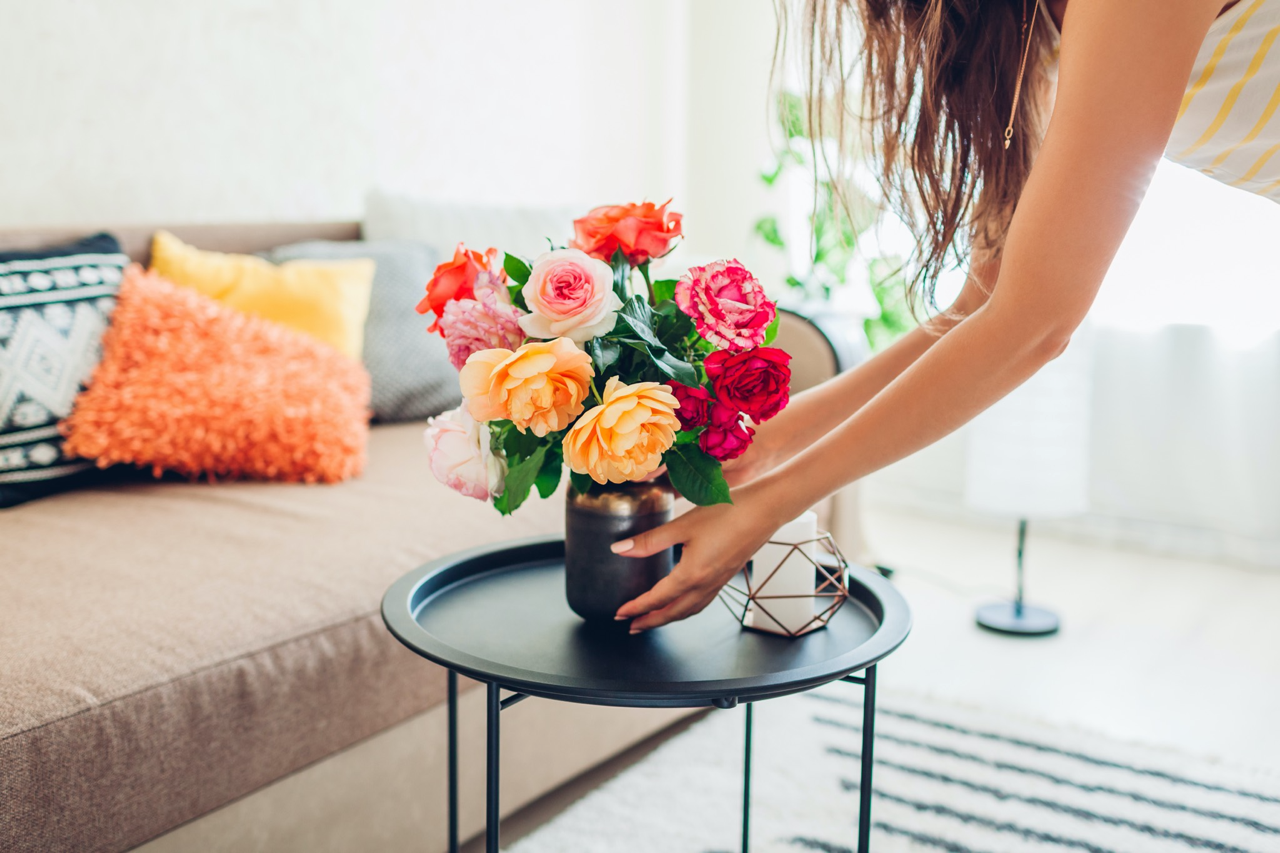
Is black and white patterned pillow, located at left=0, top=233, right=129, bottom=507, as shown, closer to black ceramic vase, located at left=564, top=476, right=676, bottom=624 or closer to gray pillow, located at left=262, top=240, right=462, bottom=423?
gray pillow, located at left=262, top=240, right=462, bottom=423

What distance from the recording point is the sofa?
36.1 inches

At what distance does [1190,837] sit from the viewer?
1.35m

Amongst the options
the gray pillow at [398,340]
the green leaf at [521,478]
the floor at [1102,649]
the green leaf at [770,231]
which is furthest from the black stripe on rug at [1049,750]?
the green leaf at [770,231]

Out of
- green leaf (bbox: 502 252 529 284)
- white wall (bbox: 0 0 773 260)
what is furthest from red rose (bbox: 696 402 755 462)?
white wall (bbox: 0 0 773 260)

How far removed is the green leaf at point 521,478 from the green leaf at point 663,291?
0.58ft

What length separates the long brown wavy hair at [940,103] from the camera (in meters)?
1.00

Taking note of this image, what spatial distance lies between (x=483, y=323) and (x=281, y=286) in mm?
1113

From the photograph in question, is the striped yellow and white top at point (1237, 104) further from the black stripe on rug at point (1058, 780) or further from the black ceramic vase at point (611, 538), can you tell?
the black stripe on rug at point (1058, 780)

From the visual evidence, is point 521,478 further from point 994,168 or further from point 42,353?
point 42,353

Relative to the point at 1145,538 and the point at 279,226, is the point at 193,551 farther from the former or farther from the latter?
the point at 1145,538

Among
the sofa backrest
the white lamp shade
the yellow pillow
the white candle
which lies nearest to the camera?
the white candle

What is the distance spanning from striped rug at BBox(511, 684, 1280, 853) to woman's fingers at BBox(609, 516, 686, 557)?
0.66m

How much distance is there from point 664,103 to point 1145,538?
2171 mm

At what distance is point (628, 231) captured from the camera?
0.86 m
